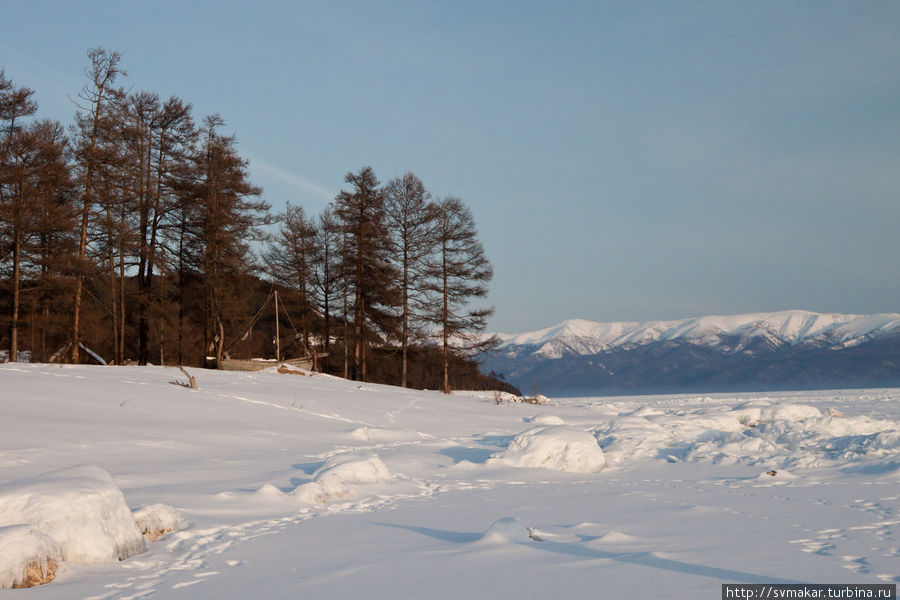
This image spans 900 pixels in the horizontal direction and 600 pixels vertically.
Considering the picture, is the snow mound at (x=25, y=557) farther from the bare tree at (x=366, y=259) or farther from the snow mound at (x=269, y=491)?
the bare tree at (x=366, y=259)

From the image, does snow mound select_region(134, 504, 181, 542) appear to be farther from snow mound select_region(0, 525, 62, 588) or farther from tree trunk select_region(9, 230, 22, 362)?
tree trunk select_region(9, 230, 22, 362)

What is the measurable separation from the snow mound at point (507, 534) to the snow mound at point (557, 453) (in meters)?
4.86

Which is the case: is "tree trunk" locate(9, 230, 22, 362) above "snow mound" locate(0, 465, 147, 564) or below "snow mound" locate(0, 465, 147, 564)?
above

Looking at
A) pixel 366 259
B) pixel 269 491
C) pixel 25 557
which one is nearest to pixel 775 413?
pixel 269 491

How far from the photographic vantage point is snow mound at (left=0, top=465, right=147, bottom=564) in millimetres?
4961

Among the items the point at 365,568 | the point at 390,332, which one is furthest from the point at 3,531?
the point at 390,332

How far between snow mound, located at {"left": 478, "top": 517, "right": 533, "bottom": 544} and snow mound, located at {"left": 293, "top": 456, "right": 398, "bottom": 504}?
108 inches

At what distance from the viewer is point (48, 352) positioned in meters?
32.5

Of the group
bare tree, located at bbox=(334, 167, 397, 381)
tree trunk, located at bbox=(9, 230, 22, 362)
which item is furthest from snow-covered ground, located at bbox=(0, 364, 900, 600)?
bare tree, located at bbox=(334, 167, 397, 381)

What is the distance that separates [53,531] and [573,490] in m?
5.77

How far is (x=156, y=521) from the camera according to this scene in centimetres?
590

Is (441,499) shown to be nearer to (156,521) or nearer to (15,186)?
(156,521)

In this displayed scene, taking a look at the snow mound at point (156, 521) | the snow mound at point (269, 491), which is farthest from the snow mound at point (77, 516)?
the snow mound at point (269, 491)

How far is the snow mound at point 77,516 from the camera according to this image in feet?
16.3
